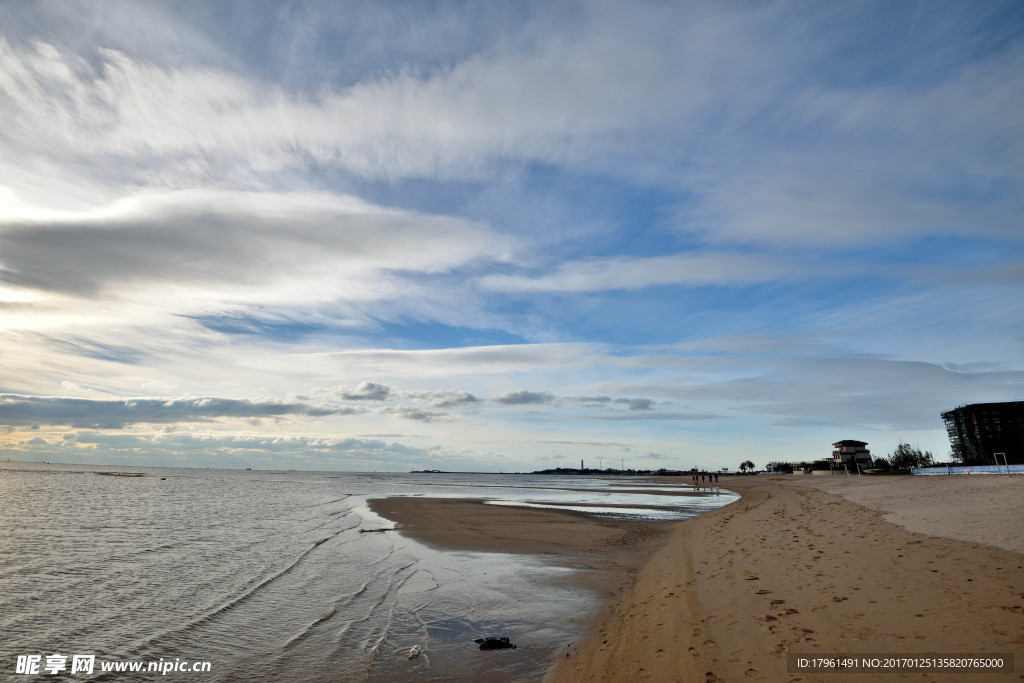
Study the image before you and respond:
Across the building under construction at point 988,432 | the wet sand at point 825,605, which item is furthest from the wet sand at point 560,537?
the building under construction at point 988,432

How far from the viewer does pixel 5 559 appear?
18.5 meters

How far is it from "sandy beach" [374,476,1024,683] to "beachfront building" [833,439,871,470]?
418ft

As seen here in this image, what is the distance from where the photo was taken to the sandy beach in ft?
23.5

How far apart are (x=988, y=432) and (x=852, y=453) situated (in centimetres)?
2708

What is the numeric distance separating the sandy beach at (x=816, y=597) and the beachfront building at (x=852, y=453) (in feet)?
418

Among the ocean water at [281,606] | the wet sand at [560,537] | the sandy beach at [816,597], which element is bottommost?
the ocean water at [281,606]

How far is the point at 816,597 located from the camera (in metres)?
9.64

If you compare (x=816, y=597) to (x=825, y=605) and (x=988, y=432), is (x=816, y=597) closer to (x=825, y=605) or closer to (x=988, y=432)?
(x=825, y=605)

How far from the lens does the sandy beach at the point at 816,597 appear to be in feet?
23.5

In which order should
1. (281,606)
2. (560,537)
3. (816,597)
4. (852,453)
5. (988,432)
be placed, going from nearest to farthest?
1. (816,597)
2. (281,606)
3. (560,537)
4. (988,432)
5. (852,453)

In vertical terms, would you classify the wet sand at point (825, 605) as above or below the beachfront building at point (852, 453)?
below

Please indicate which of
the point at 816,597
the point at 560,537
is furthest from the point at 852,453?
the point at 816,597

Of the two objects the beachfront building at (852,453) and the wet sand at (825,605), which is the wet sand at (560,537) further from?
the beachfront building at (852,453)

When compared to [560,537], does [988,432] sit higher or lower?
higher
